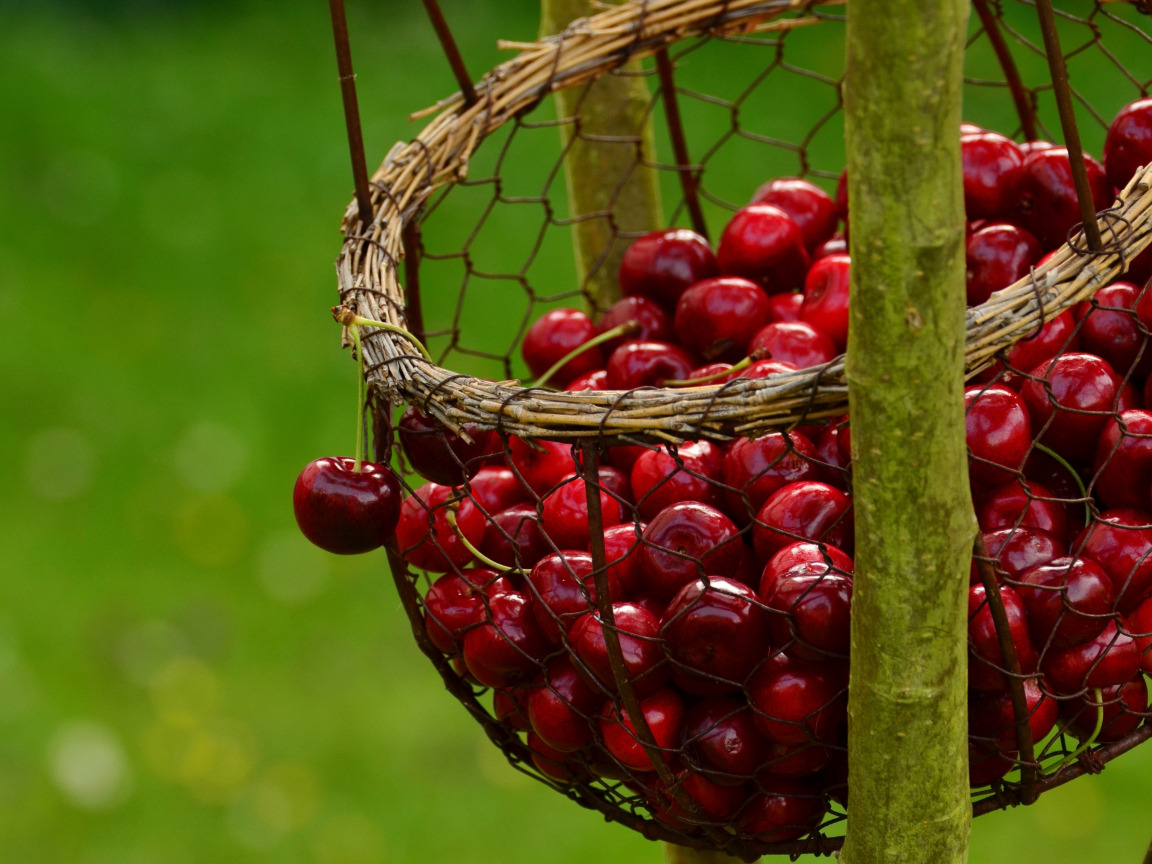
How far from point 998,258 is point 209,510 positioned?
1581 millimetres

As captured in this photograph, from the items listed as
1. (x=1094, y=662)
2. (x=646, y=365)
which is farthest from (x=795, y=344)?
(x=1094, y=662)

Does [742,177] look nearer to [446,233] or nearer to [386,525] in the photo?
[446,233]

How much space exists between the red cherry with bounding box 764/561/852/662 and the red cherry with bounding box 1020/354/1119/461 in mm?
181

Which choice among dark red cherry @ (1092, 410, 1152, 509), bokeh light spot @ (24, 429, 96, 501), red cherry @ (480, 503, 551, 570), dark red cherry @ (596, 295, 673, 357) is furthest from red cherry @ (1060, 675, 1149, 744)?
bokeh light spot @ (24, 429, 96, 501)

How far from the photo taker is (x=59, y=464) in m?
2.21

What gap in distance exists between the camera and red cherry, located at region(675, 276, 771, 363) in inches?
38.1

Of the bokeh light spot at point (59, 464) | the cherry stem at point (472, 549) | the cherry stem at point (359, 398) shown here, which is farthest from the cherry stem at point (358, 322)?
the bokeh light spot at point (59, 464)

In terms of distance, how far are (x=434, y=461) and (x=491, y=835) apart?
3.39 feet

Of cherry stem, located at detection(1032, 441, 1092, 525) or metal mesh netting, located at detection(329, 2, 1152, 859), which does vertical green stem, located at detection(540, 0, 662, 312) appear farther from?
cherry stem, located at detection(1032, 441, 1092, 525)

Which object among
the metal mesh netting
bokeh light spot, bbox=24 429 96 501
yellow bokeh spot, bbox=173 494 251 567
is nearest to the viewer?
the metal mesh netting

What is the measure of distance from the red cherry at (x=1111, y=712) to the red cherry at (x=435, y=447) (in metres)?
0.37

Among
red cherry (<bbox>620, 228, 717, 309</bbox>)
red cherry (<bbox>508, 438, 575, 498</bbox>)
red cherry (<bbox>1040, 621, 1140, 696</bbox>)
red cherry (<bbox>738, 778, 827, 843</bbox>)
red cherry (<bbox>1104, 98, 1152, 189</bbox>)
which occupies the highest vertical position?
red cherry (<bbox>1104, 98, 1152, 189</bbox>)

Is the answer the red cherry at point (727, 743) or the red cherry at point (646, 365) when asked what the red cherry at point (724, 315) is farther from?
the red cherry at point (727, 743)

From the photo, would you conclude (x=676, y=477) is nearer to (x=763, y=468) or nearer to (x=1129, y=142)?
(x=763, y=468)
